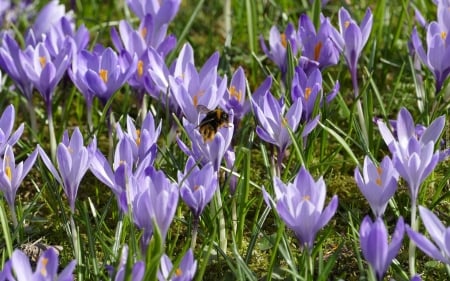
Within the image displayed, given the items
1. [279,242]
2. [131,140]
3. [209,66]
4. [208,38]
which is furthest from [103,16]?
[279,242]

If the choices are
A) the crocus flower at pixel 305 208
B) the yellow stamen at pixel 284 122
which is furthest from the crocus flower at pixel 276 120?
the crocus flower at pixel 305 208

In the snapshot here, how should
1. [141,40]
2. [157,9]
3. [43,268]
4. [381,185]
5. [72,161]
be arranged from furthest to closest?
[157,9]
[141,40]
[72,161]
[381,185]
[43,268]

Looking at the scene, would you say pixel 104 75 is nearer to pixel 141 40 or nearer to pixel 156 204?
pixel 141 40

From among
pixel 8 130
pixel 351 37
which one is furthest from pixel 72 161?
pixel 351 37

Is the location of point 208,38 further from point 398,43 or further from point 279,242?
point 279,242

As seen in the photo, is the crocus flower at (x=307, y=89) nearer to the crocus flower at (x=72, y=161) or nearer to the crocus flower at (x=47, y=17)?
the crocus flower at (x=72, y=161)

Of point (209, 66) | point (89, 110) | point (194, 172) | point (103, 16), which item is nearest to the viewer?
point (194, 172)
